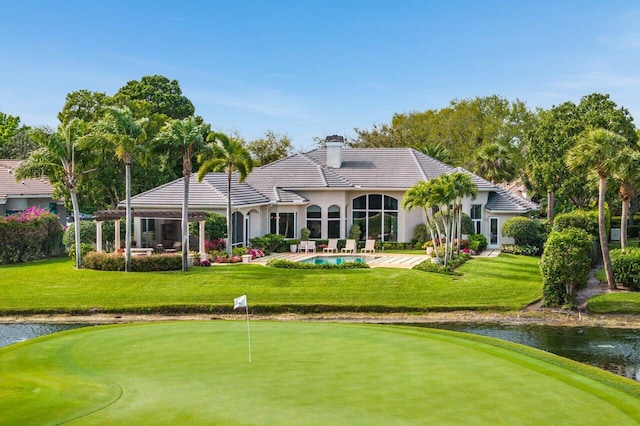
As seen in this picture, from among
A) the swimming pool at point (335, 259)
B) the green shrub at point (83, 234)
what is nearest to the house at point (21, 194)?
the green shrub at point (83, 234)

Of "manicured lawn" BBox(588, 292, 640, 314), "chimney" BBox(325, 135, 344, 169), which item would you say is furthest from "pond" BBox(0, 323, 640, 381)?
"chimney" BBox(325, 135, 344, 169)

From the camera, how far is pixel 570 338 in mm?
22094

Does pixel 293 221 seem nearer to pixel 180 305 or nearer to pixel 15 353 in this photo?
pixel 180 305

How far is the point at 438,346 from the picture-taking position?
1667cm

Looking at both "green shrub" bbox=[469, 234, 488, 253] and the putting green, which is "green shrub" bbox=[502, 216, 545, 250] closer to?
"green shrub" bbox=[469, 234, 488, 253]

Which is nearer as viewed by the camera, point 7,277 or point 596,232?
point 7,277

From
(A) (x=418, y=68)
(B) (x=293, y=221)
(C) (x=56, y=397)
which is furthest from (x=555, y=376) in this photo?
(A) (x=418, y=68)

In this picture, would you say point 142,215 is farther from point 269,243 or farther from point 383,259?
point 383,259

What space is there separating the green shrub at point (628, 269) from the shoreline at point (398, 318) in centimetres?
360

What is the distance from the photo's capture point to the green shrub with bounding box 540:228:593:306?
2630cm

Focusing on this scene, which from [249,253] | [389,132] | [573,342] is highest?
[389,132]

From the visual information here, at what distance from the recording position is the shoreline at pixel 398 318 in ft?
82.1

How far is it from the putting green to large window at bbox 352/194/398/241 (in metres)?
25.8

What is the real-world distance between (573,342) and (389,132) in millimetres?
56903
